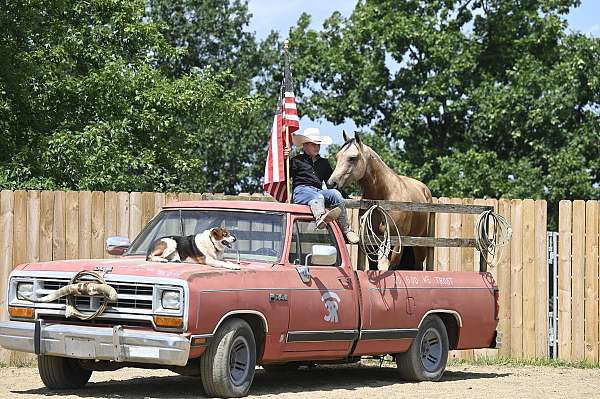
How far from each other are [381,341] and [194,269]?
2753mm

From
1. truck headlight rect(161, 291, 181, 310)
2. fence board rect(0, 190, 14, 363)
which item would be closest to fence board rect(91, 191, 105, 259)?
fence board rect(0, 190, 14, 363)

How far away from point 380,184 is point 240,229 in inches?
130

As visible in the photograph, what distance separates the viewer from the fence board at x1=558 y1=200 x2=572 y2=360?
16.8 metres

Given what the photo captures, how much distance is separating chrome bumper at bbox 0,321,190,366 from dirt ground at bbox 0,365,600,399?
59 cm

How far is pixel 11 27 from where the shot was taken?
23.1 meters

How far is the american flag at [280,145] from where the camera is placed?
531 inches

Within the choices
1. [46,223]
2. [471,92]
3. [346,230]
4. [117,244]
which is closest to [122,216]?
[46,223]

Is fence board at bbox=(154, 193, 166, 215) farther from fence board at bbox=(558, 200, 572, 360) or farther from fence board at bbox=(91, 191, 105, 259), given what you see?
fence board at bbox=(558, 200, 572, 360)

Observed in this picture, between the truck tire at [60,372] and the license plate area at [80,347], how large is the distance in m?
0.94

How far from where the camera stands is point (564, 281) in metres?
16.8

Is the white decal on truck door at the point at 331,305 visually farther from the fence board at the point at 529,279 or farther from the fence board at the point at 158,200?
the fence board at the point at 529,279

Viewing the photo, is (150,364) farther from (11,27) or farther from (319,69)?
(319,69)

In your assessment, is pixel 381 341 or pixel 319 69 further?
pixel 319 69

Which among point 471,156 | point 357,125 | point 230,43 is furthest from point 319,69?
point 230,43
